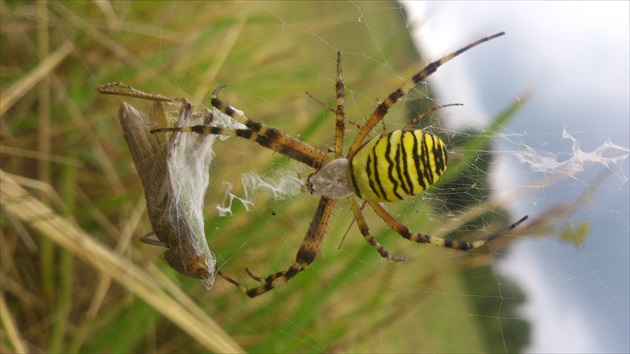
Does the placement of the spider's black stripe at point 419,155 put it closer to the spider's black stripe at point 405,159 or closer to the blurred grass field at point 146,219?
the spider's black stripe at point 405,159

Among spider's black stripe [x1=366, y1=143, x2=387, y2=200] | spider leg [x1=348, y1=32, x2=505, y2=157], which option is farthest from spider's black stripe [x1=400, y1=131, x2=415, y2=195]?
spider leg [x1=348, y1=32, x2=505, y2=157]

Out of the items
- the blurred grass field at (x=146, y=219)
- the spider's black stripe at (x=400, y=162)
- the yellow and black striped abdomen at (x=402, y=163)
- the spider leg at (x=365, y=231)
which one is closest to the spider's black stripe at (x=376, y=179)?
the yellow and black striped abdomen at (x=402, y=163)

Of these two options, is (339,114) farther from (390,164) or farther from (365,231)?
(365,231)

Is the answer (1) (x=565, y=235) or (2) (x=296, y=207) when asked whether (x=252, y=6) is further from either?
(1) (x=565, y=235)

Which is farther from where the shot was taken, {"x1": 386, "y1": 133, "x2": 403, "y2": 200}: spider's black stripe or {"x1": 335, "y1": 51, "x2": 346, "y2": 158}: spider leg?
{"x1": 335, "y1": 51, "x2": 346, "y2": 158}: spider leg

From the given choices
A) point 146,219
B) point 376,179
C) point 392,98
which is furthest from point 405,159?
point 146,219

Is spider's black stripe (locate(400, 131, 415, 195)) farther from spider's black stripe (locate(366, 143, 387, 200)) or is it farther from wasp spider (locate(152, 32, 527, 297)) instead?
spider's black stripe (locate(366, 143, 387, 200))

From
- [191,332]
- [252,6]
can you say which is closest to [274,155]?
[191,332]
